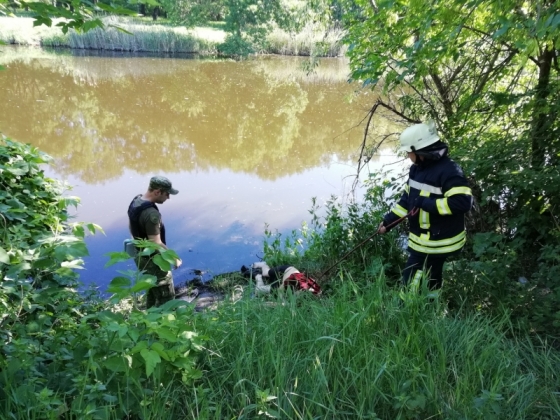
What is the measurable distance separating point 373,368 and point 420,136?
181cm

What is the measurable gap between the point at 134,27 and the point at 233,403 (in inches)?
1125

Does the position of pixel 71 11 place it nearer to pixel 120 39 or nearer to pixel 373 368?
pixel 373 368

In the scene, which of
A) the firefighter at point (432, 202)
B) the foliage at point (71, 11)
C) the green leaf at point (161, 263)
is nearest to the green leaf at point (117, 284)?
the green leaf at point (161, 263)

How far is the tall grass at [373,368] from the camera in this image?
1.76 m

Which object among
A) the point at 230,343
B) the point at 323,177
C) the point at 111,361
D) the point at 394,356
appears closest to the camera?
the point at 111,361

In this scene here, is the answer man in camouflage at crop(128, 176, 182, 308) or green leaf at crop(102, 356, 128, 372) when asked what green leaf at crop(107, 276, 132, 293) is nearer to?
green leaf at crop(102, 356, 128, 372)

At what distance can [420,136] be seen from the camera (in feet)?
10.0

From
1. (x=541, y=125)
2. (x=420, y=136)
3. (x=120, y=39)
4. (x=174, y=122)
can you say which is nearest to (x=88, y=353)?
(x=420, y=136)

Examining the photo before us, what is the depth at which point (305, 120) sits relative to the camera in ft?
41.4

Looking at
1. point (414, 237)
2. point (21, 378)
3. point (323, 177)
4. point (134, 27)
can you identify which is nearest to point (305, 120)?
point (323, 177)

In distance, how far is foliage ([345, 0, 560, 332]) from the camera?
Result: 2.93 metres

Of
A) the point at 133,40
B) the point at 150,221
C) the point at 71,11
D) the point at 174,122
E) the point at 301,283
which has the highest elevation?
the point at 71,11

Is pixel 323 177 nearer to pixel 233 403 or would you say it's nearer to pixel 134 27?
pixel 233 403

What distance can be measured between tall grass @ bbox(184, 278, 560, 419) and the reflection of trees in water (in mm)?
5564
